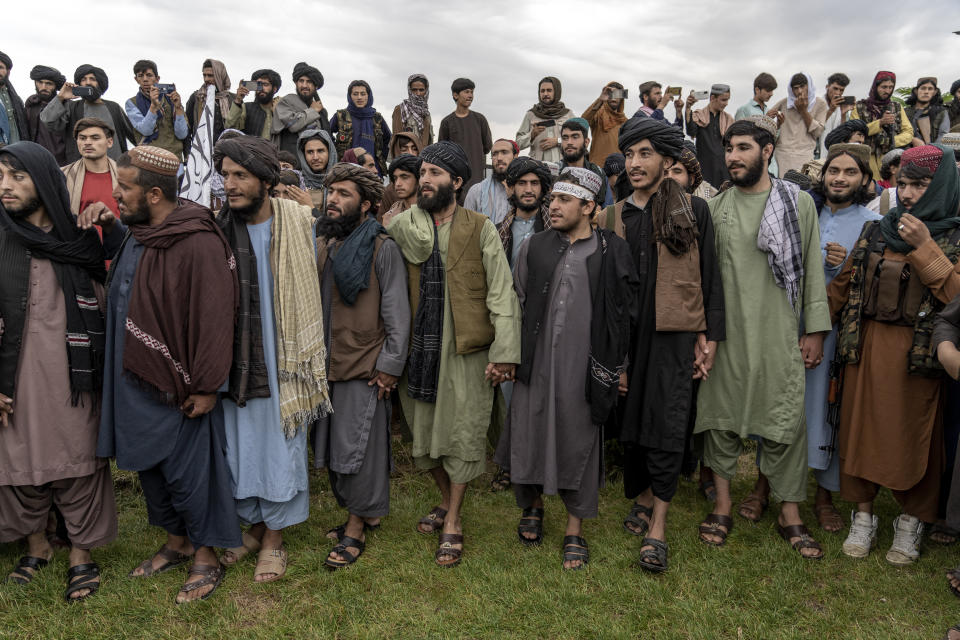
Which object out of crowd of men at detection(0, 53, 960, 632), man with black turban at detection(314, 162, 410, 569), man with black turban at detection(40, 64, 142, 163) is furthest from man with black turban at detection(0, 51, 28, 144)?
man with black turban at detection(314, 162, 410, 569)

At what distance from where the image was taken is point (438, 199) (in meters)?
3.64

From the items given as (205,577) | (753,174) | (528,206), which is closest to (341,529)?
(205,577)

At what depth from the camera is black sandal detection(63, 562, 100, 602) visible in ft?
10.4

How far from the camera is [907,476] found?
350 centimetres

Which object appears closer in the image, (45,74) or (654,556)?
(654,556)

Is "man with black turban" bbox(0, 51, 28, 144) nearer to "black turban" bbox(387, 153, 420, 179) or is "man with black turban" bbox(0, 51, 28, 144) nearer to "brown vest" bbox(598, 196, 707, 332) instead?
"black turban" bbox(387, 153, 420, 179)

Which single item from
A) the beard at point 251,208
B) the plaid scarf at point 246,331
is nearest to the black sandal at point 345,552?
the plaid scarf at point 246,331

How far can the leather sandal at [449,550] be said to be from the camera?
11.5 feet

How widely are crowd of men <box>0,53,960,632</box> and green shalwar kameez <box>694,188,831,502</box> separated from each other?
0.02 metres

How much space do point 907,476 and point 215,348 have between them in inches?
147

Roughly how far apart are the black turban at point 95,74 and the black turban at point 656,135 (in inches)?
261

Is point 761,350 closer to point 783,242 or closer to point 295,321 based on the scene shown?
point 783,242

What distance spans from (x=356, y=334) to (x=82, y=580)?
6.11 feet

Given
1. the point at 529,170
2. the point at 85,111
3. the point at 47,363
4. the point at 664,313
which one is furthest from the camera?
the point at 85,111
